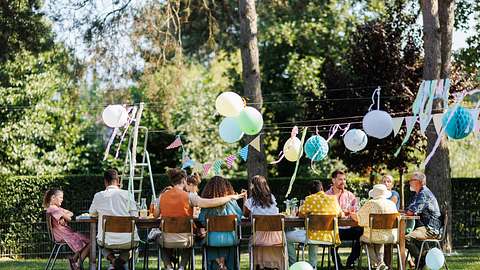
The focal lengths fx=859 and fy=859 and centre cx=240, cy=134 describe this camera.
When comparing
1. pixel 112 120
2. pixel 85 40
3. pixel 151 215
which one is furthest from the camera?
pixel 85 40

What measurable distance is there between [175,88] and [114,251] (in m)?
7.84

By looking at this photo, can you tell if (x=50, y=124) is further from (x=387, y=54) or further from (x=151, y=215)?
(x=151, y=215)

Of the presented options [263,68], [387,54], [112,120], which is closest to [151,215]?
[112,120]

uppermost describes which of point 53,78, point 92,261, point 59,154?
point 53,78

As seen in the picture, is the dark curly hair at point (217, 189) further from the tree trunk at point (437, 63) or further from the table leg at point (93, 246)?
the tree trunk at point (437, 63)

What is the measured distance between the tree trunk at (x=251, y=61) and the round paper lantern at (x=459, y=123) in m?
5.28

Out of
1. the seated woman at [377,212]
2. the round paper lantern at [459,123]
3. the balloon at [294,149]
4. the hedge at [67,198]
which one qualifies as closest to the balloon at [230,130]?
the balloon at [294,149]

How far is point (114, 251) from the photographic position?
9742 mm

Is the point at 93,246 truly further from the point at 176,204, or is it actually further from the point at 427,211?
the point at 427,211

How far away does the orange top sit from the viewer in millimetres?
9609

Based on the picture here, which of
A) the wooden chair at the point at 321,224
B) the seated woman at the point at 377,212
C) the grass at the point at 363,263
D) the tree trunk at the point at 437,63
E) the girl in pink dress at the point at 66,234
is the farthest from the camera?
the tree trunk at the point at 437,63

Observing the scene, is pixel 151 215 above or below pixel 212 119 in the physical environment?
below

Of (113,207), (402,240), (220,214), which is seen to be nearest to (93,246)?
(113,207)

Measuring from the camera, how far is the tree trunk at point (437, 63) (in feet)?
44.9
